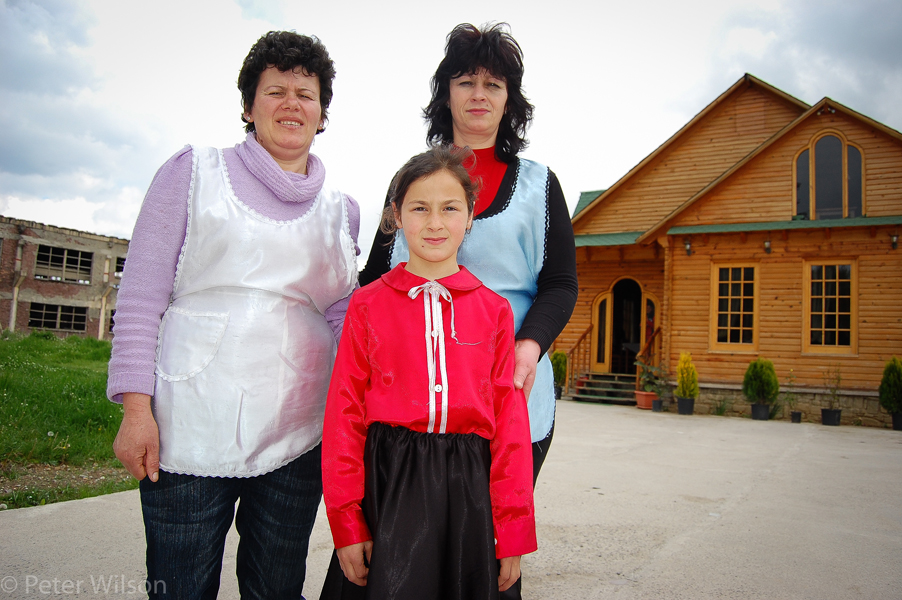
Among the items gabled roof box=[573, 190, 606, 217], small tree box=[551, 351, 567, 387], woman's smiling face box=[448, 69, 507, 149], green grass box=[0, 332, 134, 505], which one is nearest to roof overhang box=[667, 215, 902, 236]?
small tree box=[551, 351, 567, 387]

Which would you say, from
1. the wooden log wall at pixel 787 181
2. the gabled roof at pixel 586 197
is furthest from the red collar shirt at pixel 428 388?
the gabled roof at pixel 586 197

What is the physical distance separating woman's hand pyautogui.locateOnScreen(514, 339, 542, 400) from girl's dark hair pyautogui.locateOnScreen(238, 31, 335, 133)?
103 cm

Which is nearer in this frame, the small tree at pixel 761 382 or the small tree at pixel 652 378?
A: the small tree at pixel 761 382

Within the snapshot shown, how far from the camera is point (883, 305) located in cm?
1098

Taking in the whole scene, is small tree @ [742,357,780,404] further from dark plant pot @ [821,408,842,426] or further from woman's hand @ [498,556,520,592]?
woman's hand @ [498,556,520,592]

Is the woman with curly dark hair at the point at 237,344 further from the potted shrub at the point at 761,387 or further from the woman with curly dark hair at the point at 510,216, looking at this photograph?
the potted shrub at the point at 761,387

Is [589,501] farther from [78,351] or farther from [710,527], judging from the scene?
[78,351]

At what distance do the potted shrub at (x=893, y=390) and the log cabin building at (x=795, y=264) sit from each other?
495mm

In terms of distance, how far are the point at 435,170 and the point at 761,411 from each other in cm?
1156

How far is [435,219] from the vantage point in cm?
151

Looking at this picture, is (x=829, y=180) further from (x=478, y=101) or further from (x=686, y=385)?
(x=478, y=101)

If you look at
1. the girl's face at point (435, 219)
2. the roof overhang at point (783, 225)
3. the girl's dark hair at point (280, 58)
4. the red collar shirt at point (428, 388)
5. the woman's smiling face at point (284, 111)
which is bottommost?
the red collar shirt at point (428, 388)

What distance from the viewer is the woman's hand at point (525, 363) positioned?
1505mm

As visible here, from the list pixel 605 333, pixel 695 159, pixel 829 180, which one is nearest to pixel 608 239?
pixel 605 333
